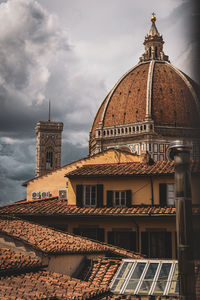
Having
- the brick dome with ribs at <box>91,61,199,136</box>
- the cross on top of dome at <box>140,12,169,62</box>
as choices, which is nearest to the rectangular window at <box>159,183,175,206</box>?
the brick dome with ribs at <box>91,61,199,136</box>

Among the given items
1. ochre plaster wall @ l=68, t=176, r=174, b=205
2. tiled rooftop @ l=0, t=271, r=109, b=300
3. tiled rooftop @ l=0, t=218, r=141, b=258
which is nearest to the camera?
tiled rooftop @ l=0, t=271, r=109, b=300

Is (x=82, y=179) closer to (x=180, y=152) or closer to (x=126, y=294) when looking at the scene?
(x=126, y=294)

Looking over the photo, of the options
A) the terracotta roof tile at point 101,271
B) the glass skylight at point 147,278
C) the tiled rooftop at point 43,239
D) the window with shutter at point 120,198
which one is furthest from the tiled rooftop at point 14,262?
the window with shutter at point 120,198

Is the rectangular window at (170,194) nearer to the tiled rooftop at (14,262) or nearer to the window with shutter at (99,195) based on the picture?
the window with shutter at (99,195)

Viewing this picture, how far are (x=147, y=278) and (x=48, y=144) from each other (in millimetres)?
90839

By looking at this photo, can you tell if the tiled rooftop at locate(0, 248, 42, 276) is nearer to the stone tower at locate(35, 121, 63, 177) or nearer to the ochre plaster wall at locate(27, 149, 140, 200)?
the ochre plaster wall at locate(27, 149, 140, 200)

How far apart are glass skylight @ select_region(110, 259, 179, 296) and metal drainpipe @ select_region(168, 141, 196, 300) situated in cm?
274

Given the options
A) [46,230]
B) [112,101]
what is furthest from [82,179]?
[112,101]

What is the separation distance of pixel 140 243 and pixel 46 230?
5.06 meters

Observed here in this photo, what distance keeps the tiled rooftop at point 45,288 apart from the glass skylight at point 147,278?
50 centimetres

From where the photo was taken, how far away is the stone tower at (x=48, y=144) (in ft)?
322

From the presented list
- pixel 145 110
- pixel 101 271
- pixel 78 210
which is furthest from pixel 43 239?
pixel 145 110

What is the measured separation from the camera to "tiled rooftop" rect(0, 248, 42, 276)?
8.84 meters

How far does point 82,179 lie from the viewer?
763 inches
